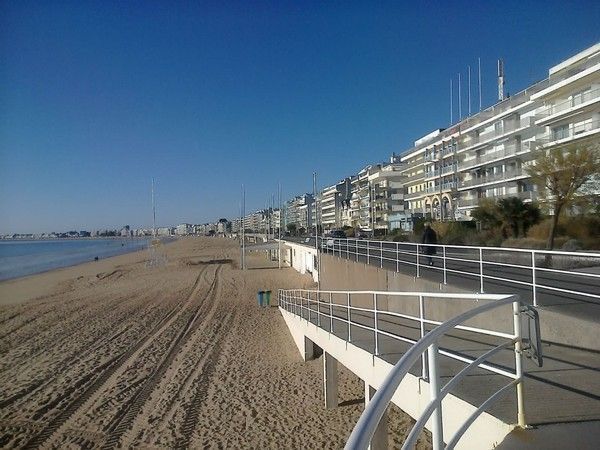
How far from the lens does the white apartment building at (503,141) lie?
98.0 ft

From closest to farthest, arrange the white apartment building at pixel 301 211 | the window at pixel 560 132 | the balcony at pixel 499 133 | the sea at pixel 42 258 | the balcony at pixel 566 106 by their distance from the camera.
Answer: the balcony at pixel 566 106 → the window at pixel 560 132 → the balcony at pixel 499 133 → the sea at pixel 42 258 → the white apartment building at pixel 301 211

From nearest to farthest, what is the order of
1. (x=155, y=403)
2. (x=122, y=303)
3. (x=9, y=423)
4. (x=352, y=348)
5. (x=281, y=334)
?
(x=352, y=348) → (x=9, y=423) → (x=155, y=403) → (x=281, y=334) → (x=122, y=303)

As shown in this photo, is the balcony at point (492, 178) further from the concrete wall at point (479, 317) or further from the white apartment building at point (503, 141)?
the concrete wall at point (479, 317)

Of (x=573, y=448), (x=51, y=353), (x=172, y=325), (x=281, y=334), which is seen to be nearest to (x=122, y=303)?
(x=172, y=325)

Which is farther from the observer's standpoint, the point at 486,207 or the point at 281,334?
the point at 486,207

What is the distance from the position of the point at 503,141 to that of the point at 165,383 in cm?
3762

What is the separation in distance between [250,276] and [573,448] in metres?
34.8

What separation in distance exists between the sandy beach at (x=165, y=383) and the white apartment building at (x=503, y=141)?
20491 millimetres

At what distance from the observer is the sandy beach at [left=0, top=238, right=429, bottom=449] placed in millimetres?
8328

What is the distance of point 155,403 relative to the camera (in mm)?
9945

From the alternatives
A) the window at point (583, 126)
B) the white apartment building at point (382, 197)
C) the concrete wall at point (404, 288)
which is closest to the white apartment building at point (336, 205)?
the white apartment building at point (382, 197)

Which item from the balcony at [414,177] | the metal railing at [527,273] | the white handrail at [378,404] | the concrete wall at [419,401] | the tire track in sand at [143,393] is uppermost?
the balcony at [414,177]

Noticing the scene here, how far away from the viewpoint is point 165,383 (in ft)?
36.9

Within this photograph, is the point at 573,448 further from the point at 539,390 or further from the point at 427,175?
the point at 427,175
